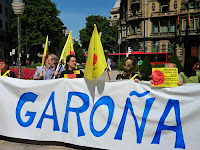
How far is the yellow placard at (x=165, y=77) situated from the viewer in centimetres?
371

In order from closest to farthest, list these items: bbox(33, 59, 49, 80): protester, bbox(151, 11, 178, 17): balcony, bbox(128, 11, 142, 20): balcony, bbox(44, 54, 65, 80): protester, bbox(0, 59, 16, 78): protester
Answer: bbox(0, 59, 16, 78): protester → bbox(44, 54, 65, 80): protester → bbox(33, 59, 49, 80): protester → bbox(151, 11, 178, 17): balcony → bbox(128, 11, 142, 20): balcony

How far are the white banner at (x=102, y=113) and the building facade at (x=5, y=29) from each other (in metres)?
48.7

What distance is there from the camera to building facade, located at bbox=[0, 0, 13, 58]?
49906mm

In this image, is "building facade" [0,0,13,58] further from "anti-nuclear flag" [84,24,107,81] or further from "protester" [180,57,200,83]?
"protester" [180,57,200,83]

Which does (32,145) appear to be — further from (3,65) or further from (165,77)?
(165,77)

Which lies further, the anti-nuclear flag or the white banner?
the anti-nuclear flag

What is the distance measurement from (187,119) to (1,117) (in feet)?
11.5

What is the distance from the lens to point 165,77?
3.73 meters

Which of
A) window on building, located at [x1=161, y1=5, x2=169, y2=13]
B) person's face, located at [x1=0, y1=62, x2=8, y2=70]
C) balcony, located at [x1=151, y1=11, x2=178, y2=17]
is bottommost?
person's face, located at [x1=0, y1=62, x2=8, y2=70]

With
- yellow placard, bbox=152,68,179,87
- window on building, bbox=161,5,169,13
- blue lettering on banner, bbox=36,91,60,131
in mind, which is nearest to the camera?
yellow placard, bbox=152,68,179,87

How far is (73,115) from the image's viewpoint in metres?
4.18

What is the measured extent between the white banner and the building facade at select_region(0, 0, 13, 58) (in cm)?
4866

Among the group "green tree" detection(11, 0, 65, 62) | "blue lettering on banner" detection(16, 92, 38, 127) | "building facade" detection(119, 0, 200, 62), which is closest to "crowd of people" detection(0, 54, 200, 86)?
"blue lettering on banner" detection(16, 92, 38, 127)

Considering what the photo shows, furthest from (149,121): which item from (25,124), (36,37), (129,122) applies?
(36,37)
